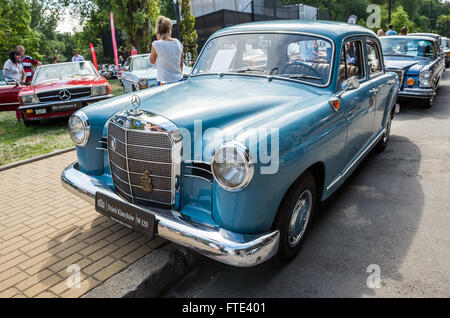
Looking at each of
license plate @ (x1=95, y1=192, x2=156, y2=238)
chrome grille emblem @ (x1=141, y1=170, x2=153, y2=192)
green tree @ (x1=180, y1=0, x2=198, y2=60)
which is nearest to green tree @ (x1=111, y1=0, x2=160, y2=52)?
green tree @ (x1=180, y1=0, x2=198, y2=60)

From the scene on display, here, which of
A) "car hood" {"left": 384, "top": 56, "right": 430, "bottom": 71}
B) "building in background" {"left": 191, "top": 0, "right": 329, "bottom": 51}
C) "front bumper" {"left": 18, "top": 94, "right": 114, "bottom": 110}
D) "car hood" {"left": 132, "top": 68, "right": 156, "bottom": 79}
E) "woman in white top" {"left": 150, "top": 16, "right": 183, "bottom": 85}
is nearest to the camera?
"woman in white top" {"left": 150, "top": 16, "right": 183, "bottom": 85}

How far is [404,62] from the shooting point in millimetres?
8984

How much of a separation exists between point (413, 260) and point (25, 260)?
3.19 meters

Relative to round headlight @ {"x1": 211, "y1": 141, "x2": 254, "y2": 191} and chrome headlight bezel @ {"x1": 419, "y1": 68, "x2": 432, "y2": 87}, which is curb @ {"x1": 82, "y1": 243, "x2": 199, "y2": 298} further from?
chrome headlight bezel @ {"x1": 419, "y1": 68, "x2": 432, "y2": 87}

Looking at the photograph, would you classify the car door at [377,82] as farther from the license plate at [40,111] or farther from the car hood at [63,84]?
the license plate at [40,111]

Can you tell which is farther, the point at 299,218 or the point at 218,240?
the point at 299,218

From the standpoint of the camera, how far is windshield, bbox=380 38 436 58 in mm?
9461

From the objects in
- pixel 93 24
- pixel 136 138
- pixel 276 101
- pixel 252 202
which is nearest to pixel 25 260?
pixel 136 138

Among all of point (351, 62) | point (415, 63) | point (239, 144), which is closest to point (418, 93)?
point (415, 63)

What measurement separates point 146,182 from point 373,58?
11.6ft

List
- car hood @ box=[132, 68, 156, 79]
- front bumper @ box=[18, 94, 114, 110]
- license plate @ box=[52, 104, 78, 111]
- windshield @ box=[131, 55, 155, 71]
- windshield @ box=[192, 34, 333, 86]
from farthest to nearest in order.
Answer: windshield @ box=[131, 55, 155, 71], car hood @ box=[132, 68, 156, 79], license plate @ box=[52, 104, 78, 111], front bumper @ box=[18, 94, 114, 110], windshield @ box=[192, 34, 333, 86]

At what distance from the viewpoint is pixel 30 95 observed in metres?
7.99

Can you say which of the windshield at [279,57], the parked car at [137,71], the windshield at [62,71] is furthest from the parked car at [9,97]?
the windshield at [279,57]

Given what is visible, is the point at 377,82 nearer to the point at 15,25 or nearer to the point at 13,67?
the point at 13,67
